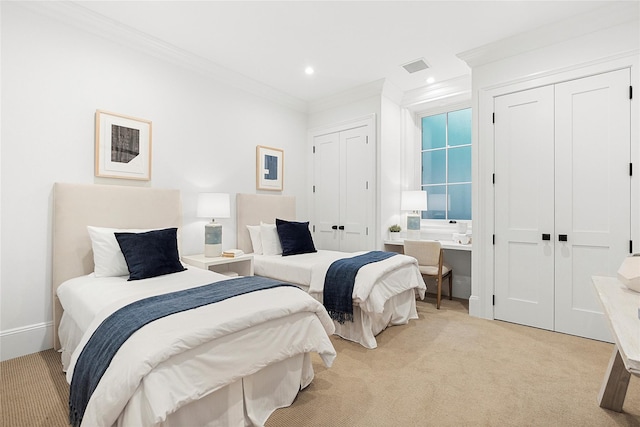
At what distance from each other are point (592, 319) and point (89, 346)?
12.4ft

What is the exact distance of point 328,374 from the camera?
2266 millimetres

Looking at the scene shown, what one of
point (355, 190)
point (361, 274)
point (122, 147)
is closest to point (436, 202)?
point (355, 190)

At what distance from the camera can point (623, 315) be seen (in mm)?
1220

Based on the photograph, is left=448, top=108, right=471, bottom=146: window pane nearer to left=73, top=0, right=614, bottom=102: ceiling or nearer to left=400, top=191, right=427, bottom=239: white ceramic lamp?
left=73, top=0, right=614, bottom=102: ceiling

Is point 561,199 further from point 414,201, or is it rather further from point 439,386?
point 439,386

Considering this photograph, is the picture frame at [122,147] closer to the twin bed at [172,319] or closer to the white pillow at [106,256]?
the twin bed at [172,319]

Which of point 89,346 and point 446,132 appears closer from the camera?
point 89,346

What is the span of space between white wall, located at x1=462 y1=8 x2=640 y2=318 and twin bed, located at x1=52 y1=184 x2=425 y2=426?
2.49 feet

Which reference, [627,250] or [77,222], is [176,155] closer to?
[77,222]

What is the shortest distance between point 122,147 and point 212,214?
104cm

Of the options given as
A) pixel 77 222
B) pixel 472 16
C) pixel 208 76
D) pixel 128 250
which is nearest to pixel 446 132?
pixel 472 16

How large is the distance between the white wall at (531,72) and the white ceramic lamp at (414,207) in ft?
3.03

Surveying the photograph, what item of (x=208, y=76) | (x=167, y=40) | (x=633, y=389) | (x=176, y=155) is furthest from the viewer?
(x=208, y=76)

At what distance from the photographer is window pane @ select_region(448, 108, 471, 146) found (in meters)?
4.42
